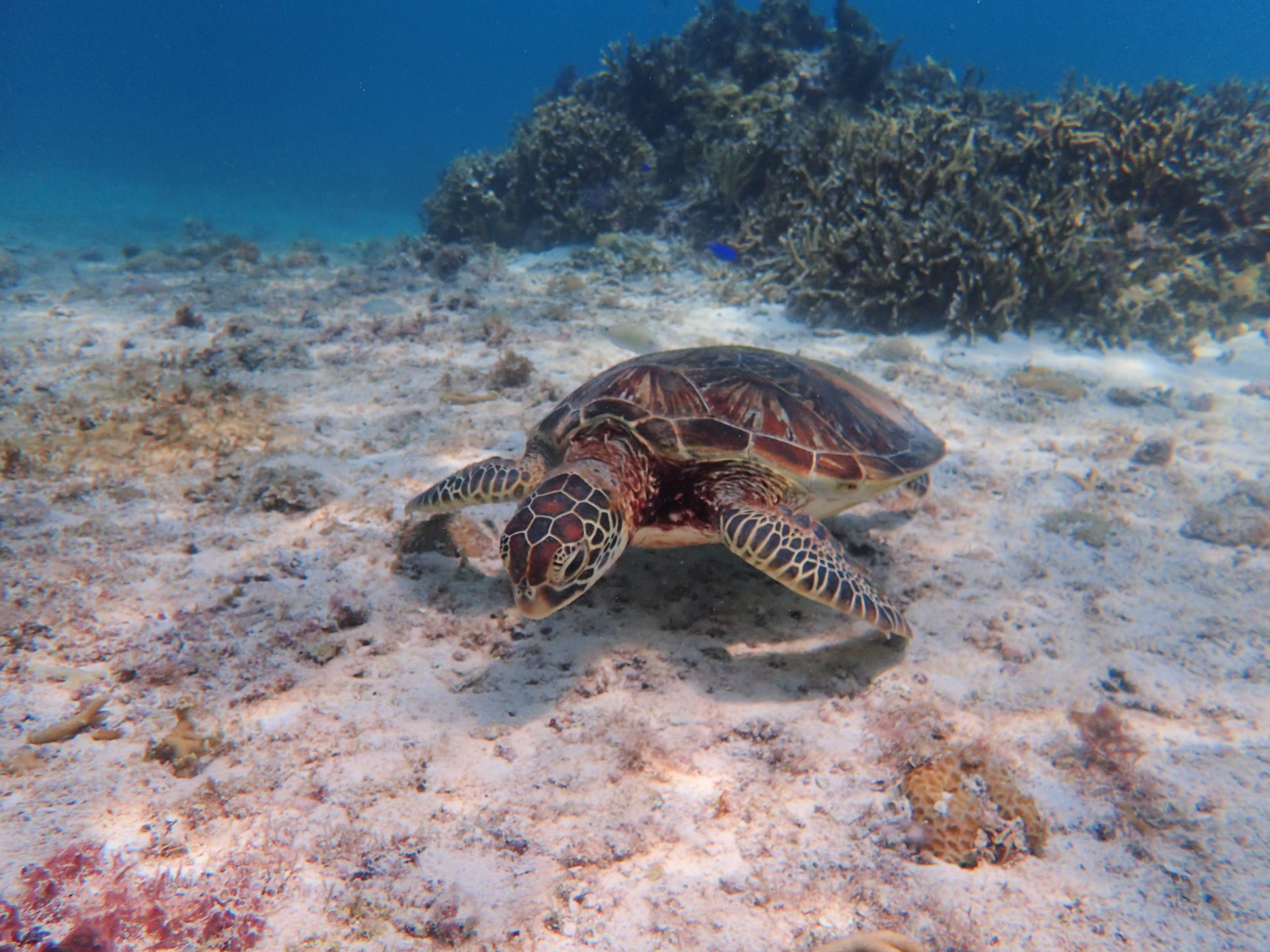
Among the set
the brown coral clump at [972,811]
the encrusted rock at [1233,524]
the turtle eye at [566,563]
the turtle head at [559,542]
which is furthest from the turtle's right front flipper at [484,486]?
the encrusted rock at [1233,524]

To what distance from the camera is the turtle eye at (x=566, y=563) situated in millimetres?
2668

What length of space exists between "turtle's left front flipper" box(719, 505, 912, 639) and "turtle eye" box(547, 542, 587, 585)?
32.7 inches

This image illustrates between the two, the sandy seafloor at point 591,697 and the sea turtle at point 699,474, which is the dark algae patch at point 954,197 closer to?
the sandy seafloor at point 591,697

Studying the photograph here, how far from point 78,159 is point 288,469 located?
8085cm

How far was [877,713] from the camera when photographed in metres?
2.82

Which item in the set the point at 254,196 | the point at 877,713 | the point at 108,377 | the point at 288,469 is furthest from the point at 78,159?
the point at 877,713

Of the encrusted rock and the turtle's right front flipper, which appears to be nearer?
the turtle's right front flipper

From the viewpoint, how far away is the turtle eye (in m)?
2.67

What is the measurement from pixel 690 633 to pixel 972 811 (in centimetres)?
153

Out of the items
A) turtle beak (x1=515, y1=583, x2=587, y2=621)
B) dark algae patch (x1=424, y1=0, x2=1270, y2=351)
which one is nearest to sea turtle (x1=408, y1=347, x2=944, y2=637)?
turtle beak (x1=515, y1=583, x2=587, y2=621)

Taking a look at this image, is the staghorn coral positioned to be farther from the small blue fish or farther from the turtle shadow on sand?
the turtle shadow on sand

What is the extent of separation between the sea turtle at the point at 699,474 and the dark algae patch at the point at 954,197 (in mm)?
4699

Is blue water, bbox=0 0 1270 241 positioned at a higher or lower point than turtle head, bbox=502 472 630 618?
higher

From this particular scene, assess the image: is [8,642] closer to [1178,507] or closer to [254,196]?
[1178,507]
